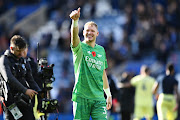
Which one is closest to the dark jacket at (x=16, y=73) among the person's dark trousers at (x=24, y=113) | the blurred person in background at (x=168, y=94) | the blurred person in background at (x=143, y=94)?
the person's dark trousers at (x=24, y=113)

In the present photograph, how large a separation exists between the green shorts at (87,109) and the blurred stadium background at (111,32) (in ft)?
31.9

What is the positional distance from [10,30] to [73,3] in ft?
13.4

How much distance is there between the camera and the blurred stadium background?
65.9 feet

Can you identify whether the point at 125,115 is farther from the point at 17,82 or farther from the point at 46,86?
the point at 17,82

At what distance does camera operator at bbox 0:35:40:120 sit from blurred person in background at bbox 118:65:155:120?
6.97m

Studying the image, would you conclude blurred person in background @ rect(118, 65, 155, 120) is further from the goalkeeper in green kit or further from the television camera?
the goalkeeper in green kit

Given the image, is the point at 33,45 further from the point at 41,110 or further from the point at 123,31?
the point at 41,110

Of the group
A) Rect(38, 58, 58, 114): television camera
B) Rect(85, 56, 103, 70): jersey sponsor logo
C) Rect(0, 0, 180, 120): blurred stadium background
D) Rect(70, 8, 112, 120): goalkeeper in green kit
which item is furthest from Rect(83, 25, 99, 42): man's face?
Rect(0, 0, 180, 120): blurred stadium background

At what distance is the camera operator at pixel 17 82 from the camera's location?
23.4 feet

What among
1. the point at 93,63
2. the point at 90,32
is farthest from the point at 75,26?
the point at 93,63

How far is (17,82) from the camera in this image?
7.08 m

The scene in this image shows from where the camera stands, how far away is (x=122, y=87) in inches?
521

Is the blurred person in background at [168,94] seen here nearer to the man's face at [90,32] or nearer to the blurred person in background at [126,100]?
the blurred person in background at [126,100]

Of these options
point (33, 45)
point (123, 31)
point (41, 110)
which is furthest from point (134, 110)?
point (33, 45)
